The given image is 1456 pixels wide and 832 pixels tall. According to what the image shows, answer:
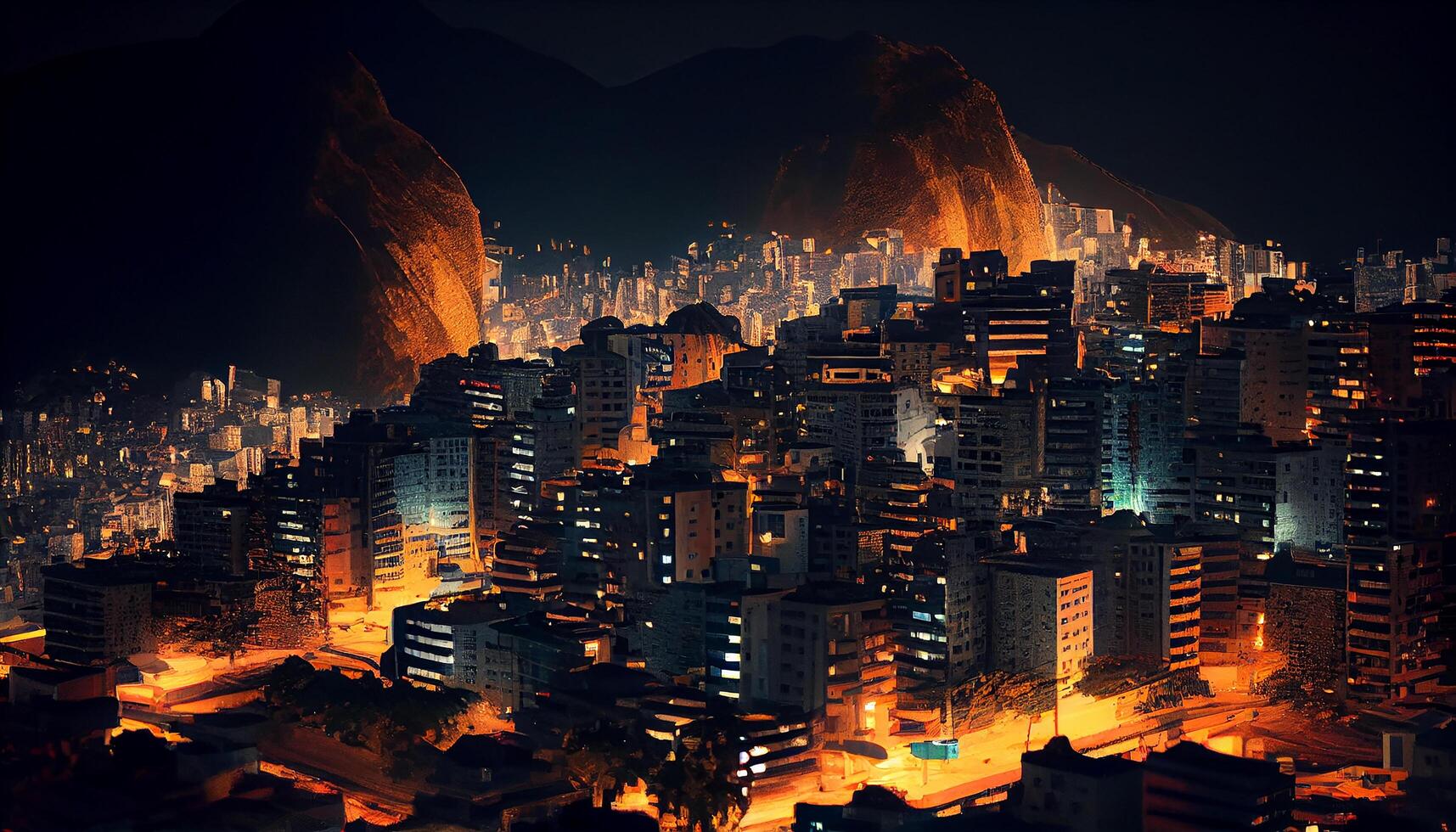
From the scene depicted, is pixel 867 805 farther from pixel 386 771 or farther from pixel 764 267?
pixel 764 267

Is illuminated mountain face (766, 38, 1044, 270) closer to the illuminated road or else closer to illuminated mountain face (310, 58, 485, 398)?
illuminated mountain face (310, 58, 485, 398)

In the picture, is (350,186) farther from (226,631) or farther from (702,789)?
(702,789)

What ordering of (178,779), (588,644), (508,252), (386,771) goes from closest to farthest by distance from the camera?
(178,779) < (386,771) < (588,644) < (508,252)

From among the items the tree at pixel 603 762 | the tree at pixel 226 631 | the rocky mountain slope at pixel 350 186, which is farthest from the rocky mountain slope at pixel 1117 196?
the tree at pixel 603 762

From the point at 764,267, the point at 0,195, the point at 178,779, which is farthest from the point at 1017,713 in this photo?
the point at 0,195

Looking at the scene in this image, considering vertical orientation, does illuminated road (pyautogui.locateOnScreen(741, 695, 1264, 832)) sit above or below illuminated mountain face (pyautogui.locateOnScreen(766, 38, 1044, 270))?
below

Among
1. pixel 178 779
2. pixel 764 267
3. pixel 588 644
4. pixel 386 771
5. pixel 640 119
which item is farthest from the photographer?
pixel 640 119

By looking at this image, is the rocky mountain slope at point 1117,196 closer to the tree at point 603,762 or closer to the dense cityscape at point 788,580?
the dense cityscape at point 788,580

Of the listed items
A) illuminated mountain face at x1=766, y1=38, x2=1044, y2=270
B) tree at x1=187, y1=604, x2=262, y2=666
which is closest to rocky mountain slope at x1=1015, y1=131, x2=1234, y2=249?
illuminated mountain face at x1=766, y1=38, x2=1044, y2=270
